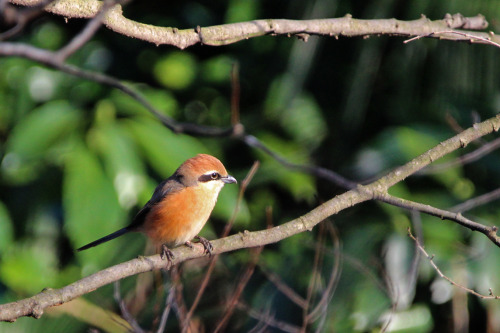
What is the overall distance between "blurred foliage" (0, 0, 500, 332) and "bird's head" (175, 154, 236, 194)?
27 centimetres

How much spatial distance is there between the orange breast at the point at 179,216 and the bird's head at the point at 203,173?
0.16 feet

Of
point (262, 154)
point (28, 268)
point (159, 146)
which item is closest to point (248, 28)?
point (159, 146)

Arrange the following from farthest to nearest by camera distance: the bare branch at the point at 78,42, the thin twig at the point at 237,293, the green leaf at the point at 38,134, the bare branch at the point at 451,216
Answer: the green leaf at the point at 38,134 < the thin twig at the point at 237,293 < the bare branch at the point at 451,216 < the bare branch at the point at 78,42

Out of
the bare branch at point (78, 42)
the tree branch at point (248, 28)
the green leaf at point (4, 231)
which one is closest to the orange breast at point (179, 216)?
the green leaf at point (4, 231)

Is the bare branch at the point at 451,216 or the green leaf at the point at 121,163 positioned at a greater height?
the bare branch at the point at 451,216

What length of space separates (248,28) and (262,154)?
9.24 ft

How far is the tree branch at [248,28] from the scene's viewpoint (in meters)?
2.24

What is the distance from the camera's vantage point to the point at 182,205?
13.4 ft

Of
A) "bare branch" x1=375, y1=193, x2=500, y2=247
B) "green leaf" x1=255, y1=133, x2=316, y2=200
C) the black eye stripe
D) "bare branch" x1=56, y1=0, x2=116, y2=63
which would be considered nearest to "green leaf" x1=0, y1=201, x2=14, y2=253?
Result: the black eye stripe

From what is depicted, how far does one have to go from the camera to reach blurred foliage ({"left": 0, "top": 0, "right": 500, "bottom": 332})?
4230mm

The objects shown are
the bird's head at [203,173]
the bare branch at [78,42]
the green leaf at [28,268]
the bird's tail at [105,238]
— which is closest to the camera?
the bare branch at [78,42]

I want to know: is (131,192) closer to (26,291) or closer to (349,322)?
(26,291)

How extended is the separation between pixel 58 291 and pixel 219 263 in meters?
2.69

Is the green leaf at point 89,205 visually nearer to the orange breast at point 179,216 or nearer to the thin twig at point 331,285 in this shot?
the orange breast at point 179,216
